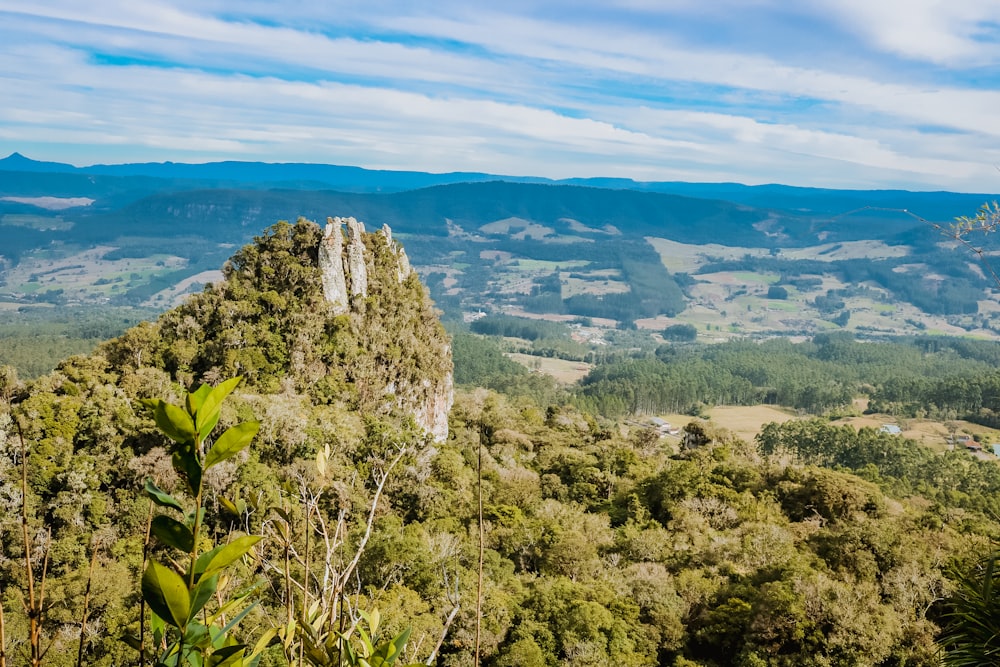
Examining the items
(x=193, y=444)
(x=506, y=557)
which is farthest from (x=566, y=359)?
(x=193, y=444)

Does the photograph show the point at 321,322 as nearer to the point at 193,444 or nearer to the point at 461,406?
the point at 461,406

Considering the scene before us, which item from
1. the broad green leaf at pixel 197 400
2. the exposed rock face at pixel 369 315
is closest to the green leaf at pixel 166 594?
the broad green leaf at pixel 197 400

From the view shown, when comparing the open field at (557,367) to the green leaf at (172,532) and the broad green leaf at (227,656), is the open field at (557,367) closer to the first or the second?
the broad green leaf at (227,656)

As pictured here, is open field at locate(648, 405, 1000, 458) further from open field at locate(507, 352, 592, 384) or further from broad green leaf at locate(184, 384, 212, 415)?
broad green leaf at locate(184, 384, 212, 415)

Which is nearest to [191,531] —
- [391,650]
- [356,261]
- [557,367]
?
[391,650]

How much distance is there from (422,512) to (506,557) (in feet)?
15.9

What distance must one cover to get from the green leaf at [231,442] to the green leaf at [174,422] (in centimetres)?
8

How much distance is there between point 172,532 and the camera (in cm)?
188

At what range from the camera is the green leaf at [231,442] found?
71.0 inches

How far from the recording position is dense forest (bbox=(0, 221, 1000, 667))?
15.8 meters

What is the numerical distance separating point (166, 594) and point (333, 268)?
35.2m

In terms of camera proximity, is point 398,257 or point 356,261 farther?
point 398,257

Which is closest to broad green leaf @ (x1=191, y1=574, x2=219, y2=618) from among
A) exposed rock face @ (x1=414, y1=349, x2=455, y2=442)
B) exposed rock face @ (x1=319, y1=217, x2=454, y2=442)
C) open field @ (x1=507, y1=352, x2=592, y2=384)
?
exposed rock face @ (x1=319, y1=217, x2=454, y2=442)

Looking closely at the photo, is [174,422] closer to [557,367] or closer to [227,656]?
[227,656]
